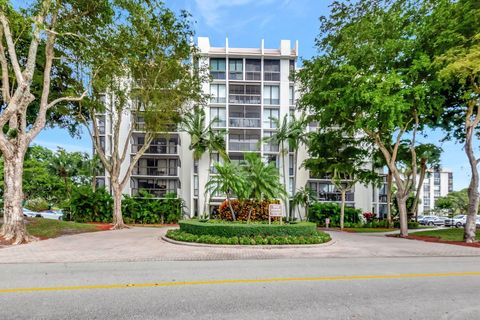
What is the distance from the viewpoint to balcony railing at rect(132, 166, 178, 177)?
35.4 meters

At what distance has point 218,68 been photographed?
37.4 meters

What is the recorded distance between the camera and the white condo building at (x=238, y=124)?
35.8 meters

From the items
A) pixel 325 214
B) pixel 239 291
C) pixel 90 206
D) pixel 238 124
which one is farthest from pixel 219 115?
pixel 239 291

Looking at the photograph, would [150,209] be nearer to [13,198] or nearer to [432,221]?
[13,198]

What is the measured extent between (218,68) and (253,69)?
13.7ft

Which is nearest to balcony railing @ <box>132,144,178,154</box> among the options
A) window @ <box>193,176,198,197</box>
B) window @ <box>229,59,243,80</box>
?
window @ <box>193,176,198,197</box>

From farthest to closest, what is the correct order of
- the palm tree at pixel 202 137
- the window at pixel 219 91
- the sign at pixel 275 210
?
the window at pixel 219 91 < the palm tree at pixel 202 137 < the sign at pixel 275 210

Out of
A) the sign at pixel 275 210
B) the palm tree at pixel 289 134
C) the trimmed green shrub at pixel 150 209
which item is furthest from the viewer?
the palm tree at pixel 289 134

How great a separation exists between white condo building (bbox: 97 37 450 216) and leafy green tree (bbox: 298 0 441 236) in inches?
706

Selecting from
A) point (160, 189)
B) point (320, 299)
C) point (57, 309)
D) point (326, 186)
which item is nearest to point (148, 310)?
point (57, 309)

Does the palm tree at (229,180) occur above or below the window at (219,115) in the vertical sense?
below

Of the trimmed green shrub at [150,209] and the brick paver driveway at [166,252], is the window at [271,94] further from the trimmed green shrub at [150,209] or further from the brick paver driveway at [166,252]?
the brick paver driveway at [166,252]

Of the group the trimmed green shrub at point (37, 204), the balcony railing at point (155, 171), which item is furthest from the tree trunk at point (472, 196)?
the trimmed green shrub at point (37, 204)

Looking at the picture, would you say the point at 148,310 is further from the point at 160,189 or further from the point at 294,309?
the point at 160,189
